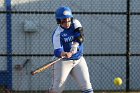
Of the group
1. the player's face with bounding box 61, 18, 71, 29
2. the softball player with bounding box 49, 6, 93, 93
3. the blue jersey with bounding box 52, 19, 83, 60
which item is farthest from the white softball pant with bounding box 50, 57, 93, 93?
the player's face with bounding box 61, 18, 71, 29

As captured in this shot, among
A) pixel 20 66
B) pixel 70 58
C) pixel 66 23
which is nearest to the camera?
pixel 66 23

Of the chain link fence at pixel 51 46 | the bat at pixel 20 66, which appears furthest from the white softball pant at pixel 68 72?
the bat at pixel 20 66

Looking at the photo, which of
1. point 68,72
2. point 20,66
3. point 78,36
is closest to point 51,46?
point 20,66

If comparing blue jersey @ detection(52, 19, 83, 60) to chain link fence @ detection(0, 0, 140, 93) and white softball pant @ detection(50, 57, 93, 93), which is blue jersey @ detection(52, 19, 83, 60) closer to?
white softball pant @ detection(50, 57, 93, 93)

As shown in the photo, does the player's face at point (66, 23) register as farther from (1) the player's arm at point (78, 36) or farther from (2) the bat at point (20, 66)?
(2) the bat at point (20, 66)

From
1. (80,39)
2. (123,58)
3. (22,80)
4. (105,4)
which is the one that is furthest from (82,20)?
(80,39)

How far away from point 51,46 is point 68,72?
2950 mm

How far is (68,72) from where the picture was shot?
6.91m

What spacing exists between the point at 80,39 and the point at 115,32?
11.1 ft

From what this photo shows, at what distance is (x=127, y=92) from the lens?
30.7ft

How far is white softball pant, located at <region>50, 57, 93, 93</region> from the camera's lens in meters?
6.83

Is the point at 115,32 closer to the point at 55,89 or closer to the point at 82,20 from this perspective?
the point at 82,20

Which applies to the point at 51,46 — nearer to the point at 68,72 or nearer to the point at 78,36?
the point at 68,72

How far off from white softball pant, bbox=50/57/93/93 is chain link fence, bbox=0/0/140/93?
2.61 m
